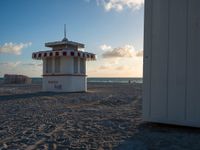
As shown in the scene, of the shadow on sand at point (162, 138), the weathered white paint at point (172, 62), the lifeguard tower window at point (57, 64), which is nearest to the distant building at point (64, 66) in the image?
the lifeguard tower window at point (57, 64)

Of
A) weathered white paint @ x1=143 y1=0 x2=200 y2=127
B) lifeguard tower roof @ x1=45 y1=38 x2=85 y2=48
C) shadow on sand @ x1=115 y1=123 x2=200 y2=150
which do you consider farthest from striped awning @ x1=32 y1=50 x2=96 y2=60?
shadow on sand @ x1=115 y1=123 x2=200 y2=150

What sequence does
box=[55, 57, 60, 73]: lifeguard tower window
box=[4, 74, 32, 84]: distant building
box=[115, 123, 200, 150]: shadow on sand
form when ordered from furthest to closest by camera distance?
box=[4, 74, 32, 84]: distant building
box=[55, 57, 60, 73]: lifeguard tower window
box=[115, 123, 200, 150]: shadow on sand

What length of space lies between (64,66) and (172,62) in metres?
8.79

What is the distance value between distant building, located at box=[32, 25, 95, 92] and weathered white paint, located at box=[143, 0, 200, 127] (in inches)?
314

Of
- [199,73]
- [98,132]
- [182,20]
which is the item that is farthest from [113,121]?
[182,20]

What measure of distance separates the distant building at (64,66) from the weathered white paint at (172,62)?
797 cm

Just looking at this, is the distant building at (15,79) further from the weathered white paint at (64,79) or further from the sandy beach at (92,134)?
the sandy beach at (92,134)

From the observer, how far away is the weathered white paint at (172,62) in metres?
3.82

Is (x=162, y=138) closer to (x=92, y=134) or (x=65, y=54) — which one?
(x=92, y=134)

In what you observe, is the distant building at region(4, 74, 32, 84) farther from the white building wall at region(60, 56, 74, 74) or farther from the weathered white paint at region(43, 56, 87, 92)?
the white building wall at region(60, 56, 74, 74)

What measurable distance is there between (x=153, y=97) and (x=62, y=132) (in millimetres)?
1701

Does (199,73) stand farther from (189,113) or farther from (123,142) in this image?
(123,142)

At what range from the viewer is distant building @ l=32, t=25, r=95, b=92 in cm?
1218

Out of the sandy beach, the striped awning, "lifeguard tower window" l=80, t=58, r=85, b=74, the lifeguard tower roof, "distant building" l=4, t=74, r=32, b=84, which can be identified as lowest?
the sandy beach
